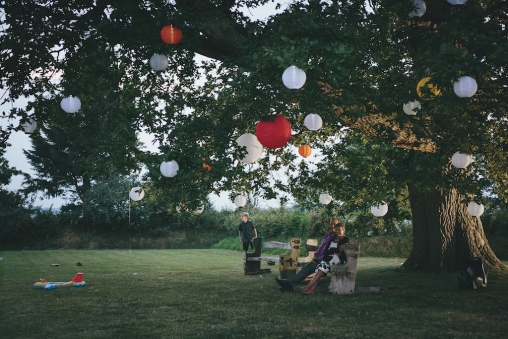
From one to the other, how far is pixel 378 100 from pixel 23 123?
20.5 ft

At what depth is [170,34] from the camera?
827 cm

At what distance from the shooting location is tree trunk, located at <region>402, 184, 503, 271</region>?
47.6 feet

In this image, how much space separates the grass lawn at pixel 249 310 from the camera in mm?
7234

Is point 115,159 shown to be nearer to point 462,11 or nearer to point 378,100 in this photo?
point 378,100

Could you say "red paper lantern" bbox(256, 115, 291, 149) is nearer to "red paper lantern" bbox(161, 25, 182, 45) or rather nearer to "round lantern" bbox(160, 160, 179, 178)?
"round lantern" bbox(160, 160, 179, 178)

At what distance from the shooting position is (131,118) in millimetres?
10609

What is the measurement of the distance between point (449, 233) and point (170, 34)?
9.84 meters

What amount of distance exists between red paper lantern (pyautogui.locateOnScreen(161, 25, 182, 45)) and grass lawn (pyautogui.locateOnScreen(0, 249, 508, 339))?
428cm

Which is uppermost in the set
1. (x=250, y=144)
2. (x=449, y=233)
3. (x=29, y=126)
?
(x=29, y=126)

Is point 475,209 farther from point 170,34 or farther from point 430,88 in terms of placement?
point 170,34

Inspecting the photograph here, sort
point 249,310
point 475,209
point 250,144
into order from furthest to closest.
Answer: point 475,209, point 249,310, point 250,144

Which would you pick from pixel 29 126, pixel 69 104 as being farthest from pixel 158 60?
pixel 29 126

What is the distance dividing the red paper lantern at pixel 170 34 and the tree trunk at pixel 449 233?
29.4 feet

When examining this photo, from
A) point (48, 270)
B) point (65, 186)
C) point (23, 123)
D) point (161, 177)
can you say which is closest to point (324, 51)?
point (161, 177)
